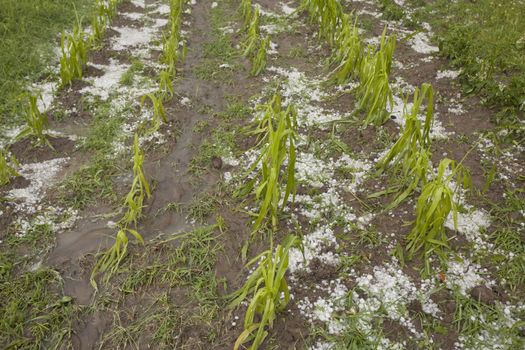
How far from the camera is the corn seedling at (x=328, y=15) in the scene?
201 inches

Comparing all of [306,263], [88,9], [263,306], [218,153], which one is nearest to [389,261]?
[306,263]

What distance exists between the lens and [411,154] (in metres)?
3.35

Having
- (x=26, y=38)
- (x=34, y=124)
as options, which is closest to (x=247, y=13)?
(x=26, y=38)

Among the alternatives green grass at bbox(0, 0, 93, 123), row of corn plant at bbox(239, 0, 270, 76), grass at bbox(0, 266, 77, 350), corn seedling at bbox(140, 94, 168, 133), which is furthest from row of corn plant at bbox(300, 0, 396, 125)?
green grass at bbox(0, 0, 93, 123)

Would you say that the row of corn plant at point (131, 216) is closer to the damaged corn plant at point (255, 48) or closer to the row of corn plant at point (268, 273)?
the row of corn plant at point (268, 273)

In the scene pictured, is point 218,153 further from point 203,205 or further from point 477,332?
point 477,332

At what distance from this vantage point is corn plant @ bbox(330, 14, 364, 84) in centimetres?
445

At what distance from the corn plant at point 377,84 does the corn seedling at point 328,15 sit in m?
1.17

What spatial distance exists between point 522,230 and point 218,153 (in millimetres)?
2655

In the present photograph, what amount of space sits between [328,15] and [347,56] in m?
0.93

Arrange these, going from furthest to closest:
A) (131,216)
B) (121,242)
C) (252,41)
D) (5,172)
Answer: (252,41) < (5,172) < (131,216) < (121,242)

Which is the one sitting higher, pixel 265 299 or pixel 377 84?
pixel 377 84

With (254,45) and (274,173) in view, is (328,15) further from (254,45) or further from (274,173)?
(274,173)

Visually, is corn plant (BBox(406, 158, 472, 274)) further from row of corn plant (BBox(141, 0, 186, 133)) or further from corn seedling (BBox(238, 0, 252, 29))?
corn seedling (BBox(238, 0, 252, 29))
